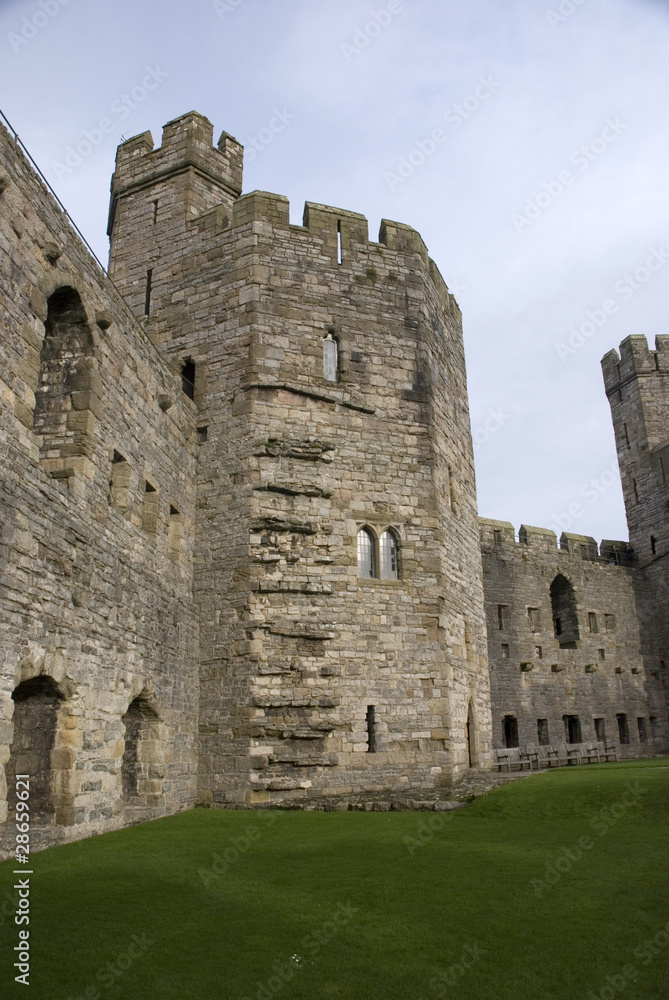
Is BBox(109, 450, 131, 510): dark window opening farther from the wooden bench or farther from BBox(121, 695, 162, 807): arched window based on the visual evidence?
the wooden bench

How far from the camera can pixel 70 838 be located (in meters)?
8.23

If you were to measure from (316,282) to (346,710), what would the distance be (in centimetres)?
782

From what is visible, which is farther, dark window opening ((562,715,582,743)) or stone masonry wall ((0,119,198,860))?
dark window opening ((562,715,582,743))

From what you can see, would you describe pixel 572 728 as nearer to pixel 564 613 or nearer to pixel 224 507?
pixel 564 613

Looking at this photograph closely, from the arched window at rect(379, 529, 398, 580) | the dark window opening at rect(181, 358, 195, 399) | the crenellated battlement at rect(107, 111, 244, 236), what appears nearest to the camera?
the arched window at rect(379, 529, 398, 580)

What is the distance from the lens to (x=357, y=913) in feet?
18.6

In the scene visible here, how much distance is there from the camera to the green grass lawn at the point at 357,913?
14.6 ft

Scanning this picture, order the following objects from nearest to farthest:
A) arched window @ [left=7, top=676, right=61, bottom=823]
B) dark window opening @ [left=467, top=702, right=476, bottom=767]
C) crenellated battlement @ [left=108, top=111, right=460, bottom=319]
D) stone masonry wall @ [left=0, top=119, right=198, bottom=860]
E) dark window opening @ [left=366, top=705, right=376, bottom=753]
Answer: stone masonry wall @ [left=0, top=119, right=198, bottom=860]
arched window @ [left=7, top=676, right=61, bottom=823]
dark window opening @ [left=366, top=705, right=376, bottom=753]
dark window opening @ [left=467, top=702, right=476, bottom=767]
crenellated battlement @ [left=108, top=111, right=460, bottom=319]

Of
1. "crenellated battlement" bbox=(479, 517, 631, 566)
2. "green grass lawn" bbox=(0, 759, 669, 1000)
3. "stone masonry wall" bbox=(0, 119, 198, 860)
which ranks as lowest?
"green grass lawn" bbox=(0, 759, 669, 1000)

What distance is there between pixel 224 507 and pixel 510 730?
14.7m

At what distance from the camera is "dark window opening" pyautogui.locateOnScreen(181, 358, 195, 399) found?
14.1m

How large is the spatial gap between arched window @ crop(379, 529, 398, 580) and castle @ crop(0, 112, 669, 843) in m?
0.04

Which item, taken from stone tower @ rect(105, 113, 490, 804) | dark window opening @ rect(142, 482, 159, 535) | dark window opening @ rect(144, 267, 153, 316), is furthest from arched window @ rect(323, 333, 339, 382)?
dark window opening @ rect(142, 482, 159, 535)

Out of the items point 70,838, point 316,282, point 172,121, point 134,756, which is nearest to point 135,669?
point 134,756
